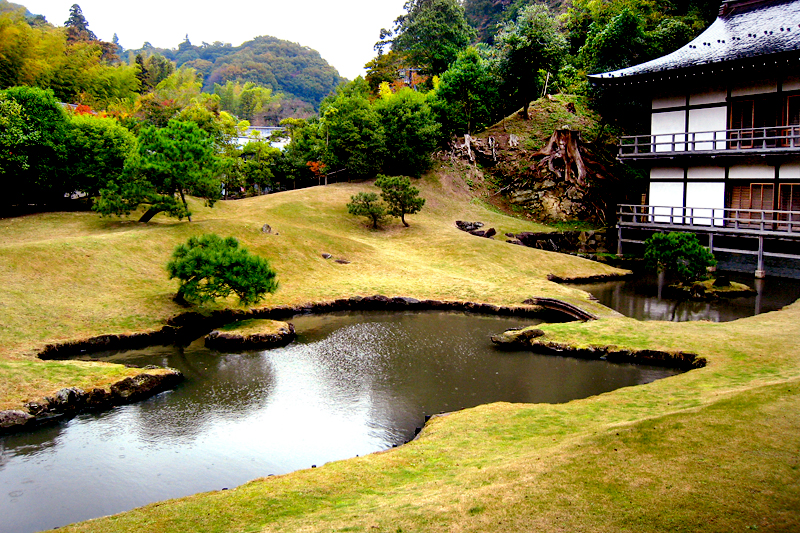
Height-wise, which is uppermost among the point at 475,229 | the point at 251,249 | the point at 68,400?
the point at 475,229

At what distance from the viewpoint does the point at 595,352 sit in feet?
66.0

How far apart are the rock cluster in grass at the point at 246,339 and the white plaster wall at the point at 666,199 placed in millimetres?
→ 26363

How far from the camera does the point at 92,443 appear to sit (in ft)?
47.1

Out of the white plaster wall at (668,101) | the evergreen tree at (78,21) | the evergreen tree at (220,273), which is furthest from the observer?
the evergreen tree at (78,21)

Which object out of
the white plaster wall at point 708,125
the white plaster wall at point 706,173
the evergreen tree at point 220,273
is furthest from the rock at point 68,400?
the white plaster wall at point 706,173

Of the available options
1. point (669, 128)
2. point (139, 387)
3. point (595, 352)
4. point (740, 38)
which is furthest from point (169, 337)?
point (740, 38)

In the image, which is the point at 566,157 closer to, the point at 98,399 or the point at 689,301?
the point at 689,301

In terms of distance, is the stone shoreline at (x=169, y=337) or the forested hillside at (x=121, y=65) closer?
the stone shoreline at (x=169, y=337)

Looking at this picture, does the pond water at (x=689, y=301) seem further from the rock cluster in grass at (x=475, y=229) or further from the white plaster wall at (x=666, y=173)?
the rock cluster in grass at (x=475, y=229)

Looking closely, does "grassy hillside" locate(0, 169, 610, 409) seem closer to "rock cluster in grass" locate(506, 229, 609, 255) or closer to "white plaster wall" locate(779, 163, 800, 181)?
"rock cluster in grass" locate(506, 229, 609, 255)

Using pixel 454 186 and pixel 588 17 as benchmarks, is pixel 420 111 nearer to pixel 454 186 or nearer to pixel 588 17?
pixel 454 186

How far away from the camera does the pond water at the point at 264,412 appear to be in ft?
40.9

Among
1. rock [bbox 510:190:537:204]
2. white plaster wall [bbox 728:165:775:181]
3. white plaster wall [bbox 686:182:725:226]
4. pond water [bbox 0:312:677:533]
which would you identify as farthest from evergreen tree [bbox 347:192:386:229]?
white plaster wall [bbox 728:165:775:181]

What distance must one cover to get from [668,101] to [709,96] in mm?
2502
